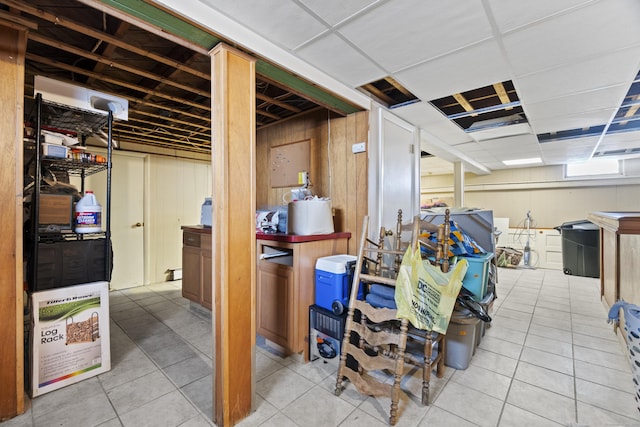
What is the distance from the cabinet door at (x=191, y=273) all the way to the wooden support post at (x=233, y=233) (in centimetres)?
192

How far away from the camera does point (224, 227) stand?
1.62 m

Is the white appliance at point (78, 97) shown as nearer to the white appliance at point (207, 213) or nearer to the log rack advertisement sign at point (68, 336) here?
the white appliance at point (207, 213)

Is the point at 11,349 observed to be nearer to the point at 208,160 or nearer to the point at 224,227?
the point at 224,227

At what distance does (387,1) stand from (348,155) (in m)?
1.52

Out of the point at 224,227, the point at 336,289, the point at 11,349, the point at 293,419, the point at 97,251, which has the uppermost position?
the point at 224,227

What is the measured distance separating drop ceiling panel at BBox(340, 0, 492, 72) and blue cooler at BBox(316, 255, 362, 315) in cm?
158

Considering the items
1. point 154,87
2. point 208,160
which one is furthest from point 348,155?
point 208,160

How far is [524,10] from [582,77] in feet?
4.43

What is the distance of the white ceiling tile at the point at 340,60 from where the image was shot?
6.37ft

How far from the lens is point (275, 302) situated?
2.43m

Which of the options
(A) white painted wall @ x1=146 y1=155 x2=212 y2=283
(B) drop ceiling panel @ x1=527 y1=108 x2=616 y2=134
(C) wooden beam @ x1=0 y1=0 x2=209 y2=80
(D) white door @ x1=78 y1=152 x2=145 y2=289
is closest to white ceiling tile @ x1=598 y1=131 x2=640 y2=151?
(B) drop ceiling panel @ x1=527 y1=108 x2=616 y2=134

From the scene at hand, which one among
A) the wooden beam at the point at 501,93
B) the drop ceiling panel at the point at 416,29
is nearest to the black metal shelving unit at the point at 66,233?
the drop ceiling panel at the point at 416,29

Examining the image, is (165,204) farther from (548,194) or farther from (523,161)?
(548,194)

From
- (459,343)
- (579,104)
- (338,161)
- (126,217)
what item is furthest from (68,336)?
(579,104)
